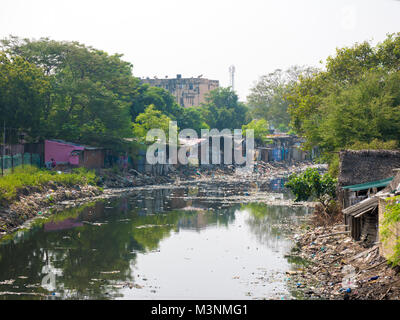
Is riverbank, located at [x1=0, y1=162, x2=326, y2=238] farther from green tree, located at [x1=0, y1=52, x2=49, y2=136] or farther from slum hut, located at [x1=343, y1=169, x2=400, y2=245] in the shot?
slum hut, located at [x1=343, y1=169, x2=400, y2=245]

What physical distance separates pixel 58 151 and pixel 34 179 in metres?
8.02

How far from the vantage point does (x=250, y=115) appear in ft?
258

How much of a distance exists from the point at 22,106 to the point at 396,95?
20.3 m

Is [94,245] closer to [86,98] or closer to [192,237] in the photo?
[192,237]

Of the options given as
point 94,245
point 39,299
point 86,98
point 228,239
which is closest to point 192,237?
point 228,239

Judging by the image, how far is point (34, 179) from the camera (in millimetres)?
25562

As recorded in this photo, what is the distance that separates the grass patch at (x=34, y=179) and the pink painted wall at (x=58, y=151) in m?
1.62

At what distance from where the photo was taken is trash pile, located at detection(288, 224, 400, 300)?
35.3 ft

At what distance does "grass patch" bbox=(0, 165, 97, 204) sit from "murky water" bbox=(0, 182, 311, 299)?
1.79 metres

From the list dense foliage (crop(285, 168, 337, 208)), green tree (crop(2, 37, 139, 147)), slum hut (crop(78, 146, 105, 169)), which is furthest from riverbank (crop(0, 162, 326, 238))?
dense foliage (crop(285, 168, 337, 208))

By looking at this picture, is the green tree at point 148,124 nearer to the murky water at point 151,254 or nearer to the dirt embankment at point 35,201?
the dirt embankment at point 35,201

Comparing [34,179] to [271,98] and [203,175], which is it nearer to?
[203,175]

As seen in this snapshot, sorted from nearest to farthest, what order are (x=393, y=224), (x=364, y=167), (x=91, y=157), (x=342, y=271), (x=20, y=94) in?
(x=393, y=224) → (x=342, y=271) → (x=364, y=167) → (x=20, y=94) → (x=91, y=157)

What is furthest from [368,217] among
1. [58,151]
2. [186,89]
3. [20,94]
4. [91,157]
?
[186,89]
